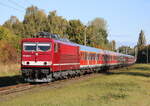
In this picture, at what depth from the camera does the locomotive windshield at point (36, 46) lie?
21.2 meters

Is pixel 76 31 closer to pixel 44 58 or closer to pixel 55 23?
pixel 55 23

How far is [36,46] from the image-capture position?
21500 mm

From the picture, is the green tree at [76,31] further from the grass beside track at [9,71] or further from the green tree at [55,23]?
the grass beside track at [9,71]

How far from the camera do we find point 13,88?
59.1 feet

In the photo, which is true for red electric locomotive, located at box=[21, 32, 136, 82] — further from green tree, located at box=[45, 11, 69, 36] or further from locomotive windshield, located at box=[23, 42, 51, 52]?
green tree, located at box=[45, 11, 69, 36]

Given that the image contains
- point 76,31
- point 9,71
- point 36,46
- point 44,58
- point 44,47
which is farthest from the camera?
point 76,31

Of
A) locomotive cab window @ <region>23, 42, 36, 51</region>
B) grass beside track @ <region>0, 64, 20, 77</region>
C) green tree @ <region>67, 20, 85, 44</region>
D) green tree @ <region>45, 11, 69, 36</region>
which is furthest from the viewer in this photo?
green tree @ <region>45, 11, 69, 36</region>

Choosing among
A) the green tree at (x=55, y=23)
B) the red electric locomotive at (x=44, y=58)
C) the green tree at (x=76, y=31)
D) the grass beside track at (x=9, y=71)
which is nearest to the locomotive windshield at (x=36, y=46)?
the red electric locomotive at (x=44, y=58)

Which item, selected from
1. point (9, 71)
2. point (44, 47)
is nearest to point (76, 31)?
point (9, 71)

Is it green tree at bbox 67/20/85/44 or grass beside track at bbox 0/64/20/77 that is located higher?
green tree at bbox 67/20/85/44

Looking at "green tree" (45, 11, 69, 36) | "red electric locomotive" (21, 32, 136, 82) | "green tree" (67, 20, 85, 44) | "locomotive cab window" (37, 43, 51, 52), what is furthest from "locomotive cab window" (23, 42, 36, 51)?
"green tree" (45, 11, 69, 36)

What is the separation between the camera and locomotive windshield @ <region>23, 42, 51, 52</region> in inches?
834

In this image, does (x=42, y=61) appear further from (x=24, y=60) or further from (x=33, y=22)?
(x=33, y=22)

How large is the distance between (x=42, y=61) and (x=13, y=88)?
372cm
